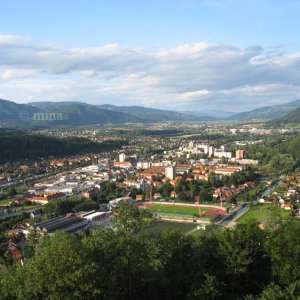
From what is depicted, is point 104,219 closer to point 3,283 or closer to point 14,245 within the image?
point 14,245

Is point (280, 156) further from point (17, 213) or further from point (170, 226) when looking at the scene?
point (17, 213)

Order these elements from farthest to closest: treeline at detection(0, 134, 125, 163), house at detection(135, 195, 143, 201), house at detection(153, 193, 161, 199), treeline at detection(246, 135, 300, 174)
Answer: treeline at detection(0, 134, 125, 163), treeline at detection(246, 135, 300, 174), house at detection(153, 193, 161, 199), house at detection(135, 195, 143, 201)

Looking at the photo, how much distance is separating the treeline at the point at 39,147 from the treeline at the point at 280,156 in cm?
1563

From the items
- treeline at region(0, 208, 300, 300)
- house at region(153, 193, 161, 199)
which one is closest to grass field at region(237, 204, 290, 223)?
house at region(153, 193, 161, 199)

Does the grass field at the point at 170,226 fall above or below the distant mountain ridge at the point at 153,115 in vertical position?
below

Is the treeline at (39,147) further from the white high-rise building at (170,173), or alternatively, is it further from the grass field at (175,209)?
the grass field at (175,209)

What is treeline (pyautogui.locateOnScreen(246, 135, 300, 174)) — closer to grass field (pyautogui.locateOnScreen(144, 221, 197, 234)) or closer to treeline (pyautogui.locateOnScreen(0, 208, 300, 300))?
grass field (pyautogui.locateOnScreen(144, 221, 197, 234))

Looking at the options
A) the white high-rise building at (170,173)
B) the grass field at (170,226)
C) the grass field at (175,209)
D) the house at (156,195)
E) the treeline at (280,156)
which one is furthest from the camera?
the treeline at (280,156)

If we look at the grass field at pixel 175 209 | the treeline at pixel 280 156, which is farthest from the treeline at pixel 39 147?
the grass field at pixel 175 209

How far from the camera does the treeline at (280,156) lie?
91.6ft

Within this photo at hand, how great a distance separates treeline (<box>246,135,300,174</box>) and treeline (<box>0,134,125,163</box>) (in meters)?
15.6

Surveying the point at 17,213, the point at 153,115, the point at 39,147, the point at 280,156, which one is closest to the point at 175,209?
the point at 17,213

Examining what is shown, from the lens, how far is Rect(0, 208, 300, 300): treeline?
17.7 ft

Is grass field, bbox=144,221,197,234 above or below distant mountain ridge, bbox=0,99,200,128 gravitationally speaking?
below
